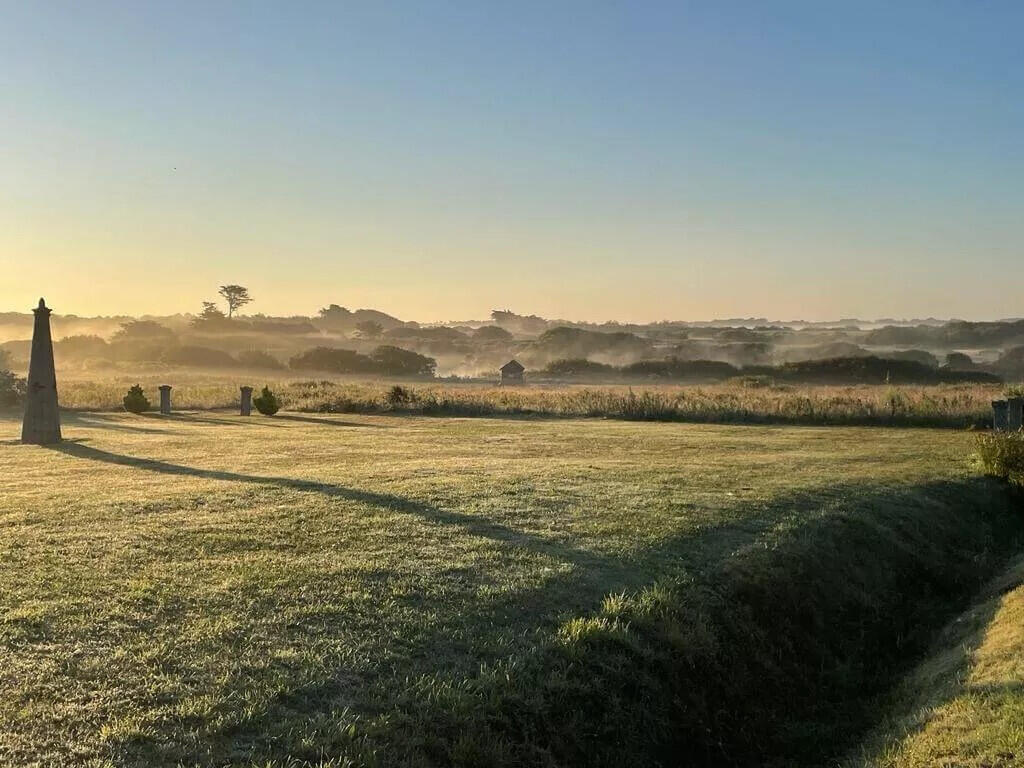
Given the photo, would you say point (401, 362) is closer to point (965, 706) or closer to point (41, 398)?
point (41, 398)

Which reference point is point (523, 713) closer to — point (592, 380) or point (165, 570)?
point (165, 570)

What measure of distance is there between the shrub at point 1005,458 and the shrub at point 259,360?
8445 centimetres

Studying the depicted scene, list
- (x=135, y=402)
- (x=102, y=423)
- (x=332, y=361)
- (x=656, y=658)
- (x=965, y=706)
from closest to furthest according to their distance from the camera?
(x=965, y=706)
(x=656, y=658)
(x=102, y=423)
(x=135, y=402)
(x=332, y=361)

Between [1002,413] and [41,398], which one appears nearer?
[41,398]

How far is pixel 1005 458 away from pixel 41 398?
2498cm

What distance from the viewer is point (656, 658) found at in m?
7.88

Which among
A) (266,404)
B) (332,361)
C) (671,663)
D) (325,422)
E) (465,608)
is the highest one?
(332,361)

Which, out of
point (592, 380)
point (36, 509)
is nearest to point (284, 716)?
point (36, 509)

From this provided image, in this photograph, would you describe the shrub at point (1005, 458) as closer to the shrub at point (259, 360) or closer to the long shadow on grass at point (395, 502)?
the long shadow on grass at point (395, 502)

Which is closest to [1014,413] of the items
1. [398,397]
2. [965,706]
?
[965,706]

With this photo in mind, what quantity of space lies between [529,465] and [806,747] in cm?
1094

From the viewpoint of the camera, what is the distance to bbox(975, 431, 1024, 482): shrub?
733 inches

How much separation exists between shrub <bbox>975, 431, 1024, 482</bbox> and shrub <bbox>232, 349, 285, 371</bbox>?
84.5 m

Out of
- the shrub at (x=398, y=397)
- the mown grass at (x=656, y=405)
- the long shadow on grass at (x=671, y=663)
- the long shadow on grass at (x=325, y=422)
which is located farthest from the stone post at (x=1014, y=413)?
the shrub at (x=398, y=397)
